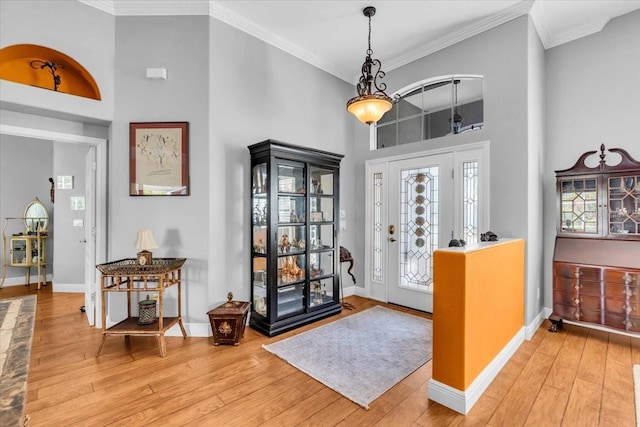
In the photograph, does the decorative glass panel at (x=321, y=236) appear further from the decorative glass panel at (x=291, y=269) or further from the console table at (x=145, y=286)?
the console table at (x=145, y=286)

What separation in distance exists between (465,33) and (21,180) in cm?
733

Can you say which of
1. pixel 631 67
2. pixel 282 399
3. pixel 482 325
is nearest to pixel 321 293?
pixel 282 399

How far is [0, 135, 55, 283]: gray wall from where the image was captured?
5.07 metres

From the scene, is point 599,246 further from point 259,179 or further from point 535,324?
point 259,179

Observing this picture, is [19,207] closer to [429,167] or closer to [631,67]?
[429,167]

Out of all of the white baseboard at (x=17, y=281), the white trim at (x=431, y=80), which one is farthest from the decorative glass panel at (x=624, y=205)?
the white baseboard at (x=17, y=281)

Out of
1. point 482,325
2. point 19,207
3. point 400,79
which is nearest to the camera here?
point 482,325

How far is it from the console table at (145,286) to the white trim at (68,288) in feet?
8.17

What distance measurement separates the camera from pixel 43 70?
2797 millimetres

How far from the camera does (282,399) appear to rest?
209 centimetres

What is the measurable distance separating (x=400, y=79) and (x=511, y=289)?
308cm

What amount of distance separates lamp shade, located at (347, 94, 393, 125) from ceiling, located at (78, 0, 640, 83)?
3.67 feet

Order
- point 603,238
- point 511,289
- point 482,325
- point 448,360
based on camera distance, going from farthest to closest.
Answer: point 603,238 < point 511,289 < point 482,325 < point 448,360

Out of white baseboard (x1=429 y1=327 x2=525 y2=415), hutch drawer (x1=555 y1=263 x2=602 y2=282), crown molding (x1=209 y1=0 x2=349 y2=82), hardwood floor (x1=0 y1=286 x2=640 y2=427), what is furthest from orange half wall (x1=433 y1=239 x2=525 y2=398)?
crown molding (x1=209 y1=0 x2=349 y2=82)
